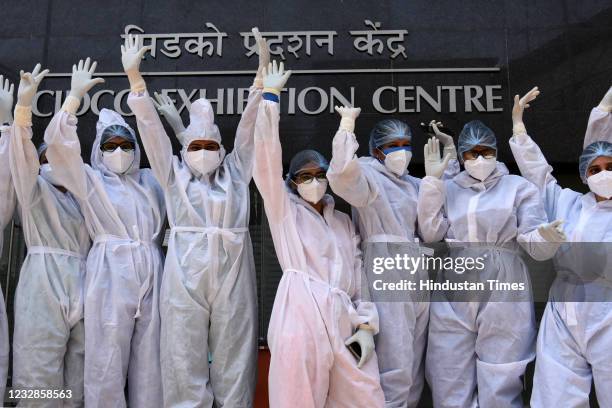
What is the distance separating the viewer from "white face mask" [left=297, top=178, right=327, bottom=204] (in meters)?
4.78

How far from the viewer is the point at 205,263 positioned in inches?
189

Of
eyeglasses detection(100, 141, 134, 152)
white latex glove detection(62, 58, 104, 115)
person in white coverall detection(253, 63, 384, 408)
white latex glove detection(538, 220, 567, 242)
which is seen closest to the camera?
person in white coverall detection(253, 63, 384, 408)

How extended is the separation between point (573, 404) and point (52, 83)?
188 inches

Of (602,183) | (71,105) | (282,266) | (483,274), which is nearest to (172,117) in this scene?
(71,105)

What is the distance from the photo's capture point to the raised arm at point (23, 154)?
4797 mm

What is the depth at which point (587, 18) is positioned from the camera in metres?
6.74

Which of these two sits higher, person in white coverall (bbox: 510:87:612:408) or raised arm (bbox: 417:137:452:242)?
raised arm (bbox: 417:137:452:242)

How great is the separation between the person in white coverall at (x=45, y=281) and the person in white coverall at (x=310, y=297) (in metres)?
1.25

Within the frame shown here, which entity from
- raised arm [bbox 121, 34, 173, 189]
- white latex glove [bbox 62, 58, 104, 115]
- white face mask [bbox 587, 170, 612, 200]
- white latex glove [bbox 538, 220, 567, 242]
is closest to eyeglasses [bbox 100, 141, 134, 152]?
raised arm [bbox 121, 34, 173, 189]

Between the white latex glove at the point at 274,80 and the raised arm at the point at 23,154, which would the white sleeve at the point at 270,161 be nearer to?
the white latex glove at the point at 274,80

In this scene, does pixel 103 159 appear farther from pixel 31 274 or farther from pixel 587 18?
pixel 587 18

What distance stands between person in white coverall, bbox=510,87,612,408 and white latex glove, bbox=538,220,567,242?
0.27m

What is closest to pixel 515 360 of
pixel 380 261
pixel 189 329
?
pixel 380 261

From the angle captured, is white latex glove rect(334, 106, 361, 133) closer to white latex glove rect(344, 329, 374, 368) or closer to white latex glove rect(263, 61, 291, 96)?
white latex glove rect(263, 61, 291, 96)
